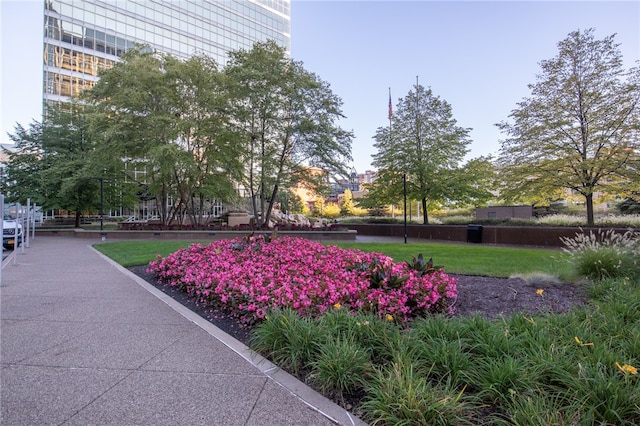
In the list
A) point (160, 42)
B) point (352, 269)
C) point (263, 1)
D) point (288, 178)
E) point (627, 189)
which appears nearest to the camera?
point (352, 269)

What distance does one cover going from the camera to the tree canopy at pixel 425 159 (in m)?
20.6

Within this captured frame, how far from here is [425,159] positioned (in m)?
21.2

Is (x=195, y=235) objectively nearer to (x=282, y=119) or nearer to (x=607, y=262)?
(x=282, y=119)

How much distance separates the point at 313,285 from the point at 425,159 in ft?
59.2

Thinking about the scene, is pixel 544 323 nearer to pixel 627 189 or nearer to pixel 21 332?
pixel 21 332

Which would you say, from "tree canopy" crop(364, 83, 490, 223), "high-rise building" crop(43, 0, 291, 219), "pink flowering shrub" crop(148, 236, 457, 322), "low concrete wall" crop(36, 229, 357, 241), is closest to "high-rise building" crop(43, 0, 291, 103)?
"high-rise building" crop(43, 0, 291, 219)

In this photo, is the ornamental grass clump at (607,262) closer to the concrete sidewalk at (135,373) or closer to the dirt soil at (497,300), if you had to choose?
the dirt soil at (497,300)

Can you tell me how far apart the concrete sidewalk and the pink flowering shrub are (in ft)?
1.89

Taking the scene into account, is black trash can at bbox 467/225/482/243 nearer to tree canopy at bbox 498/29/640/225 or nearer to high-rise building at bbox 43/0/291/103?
tree canopy at bbox 498/29/640/225

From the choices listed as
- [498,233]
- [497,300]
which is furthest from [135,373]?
[498,233]

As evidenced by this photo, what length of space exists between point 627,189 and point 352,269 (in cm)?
→ 1436

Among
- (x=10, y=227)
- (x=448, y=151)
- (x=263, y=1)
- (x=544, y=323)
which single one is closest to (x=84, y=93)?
(x=10, y=227)

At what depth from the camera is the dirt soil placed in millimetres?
4715

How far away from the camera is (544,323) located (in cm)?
375
